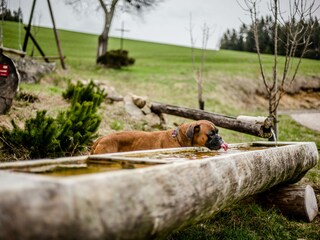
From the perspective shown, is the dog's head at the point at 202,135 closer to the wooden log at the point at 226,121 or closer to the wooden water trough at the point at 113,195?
the wooden water trough at the point at 113,195

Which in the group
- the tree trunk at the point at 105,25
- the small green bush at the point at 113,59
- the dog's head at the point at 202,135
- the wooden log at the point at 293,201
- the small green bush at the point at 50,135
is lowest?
the wooden log at the point at 293,201

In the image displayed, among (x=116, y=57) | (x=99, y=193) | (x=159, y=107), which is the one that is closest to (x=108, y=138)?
(x=99, y=193)

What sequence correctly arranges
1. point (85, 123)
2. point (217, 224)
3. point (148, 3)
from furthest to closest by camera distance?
1. point (148, 3)
2. point (85, 123)
3. point (217, 224)

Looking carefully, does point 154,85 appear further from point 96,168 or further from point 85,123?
point 96,168

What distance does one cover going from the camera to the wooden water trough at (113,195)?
162 centimetres

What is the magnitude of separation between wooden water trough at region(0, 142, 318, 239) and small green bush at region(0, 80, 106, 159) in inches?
105

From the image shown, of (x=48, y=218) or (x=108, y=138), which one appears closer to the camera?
(x=48, y=218)

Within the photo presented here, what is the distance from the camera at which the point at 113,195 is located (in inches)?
76.2

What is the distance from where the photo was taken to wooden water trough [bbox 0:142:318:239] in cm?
Answer: 162

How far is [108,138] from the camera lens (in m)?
5.66

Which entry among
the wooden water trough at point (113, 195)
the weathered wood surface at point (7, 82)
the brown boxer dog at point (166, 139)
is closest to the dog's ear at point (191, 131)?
the brown boxer dog at point (166, 139)

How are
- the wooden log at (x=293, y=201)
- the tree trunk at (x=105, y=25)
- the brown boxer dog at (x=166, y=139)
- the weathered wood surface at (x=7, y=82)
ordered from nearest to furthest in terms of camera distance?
the wooden log at (x=293, y=201) < the brown boxer dog at (x=166, y=139) < the weathered wood surface at (x=7, y=82) < the tree trunk at (x=105, y=25)

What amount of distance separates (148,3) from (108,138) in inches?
1042

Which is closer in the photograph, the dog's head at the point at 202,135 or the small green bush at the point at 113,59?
the dog's head at the point at 202,135
